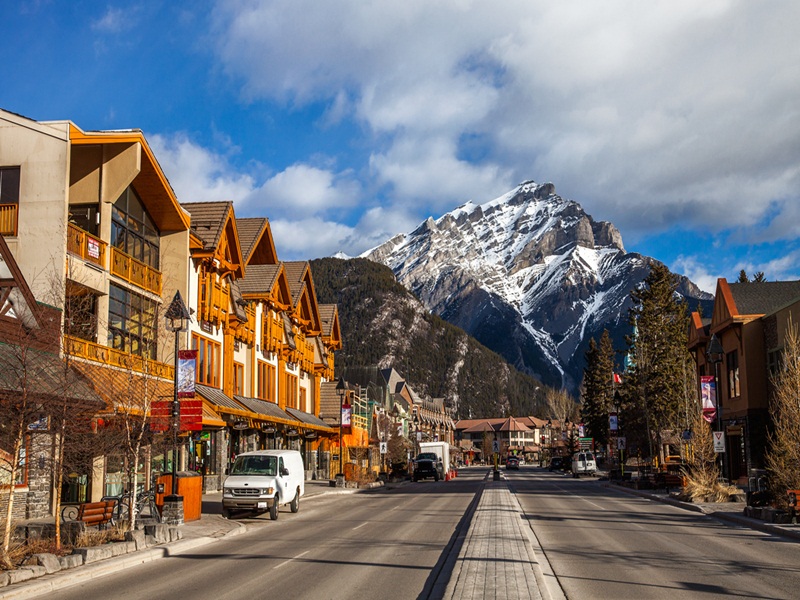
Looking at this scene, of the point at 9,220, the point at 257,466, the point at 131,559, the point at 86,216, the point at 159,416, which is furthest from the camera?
the point at 86,216

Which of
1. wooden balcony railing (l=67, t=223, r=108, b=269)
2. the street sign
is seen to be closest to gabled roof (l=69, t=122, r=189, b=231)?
wooden balcony railing (l=67, t=223, r=108, b=269)

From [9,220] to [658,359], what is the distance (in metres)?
53.1

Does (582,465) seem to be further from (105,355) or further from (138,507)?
(138,507)

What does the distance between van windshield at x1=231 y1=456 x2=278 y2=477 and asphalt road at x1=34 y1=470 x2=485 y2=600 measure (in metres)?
1.86

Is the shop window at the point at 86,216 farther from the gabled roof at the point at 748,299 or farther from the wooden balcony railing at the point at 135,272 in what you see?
the gabled roof at the point at 748,299

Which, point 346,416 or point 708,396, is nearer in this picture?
point 708,396

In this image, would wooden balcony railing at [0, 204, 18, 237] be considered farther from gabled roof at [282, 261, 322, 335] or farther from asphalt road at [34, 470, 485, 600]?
gabled roof at [282, 261, 322, 335]

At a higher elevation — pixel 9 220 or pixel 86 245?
pixel 9 220

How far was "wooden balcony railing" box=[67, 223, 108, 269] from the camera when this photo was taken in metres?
28.1

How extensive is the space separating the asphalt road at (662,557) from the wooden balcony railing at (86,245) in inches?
673

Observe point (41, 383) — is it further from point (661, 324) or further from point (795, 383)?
point (661, 324)

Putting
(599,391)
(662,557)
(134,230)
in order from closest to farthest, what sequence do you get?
1. (662,557)
2. (134,230)
3. (599,391)

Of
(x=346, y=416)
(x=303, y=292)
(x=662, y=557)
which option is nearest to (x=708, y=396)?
(x=662, y=557)

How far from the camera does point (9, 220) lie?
90.9 feet
